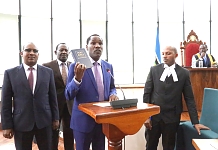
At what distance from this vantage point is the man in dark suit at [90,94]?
164 centimetres

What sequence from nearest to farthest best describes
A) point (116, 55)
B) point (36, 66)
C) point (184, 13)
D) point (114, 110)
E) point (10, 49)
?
point (114, 110), point (36, 66), point (10, 49), point (116, 55), point (184, 13)

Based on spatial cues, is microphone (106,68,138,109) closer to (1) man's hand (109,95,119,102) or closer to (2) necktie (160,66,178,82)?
(1) man's hand (109,95,119,102)

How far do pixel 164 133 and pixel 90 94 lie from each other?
2.94 feet

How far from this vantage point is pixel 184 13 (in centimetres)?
711

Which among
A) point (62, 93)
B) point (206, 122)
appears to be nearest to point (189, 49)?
point (206, 122)

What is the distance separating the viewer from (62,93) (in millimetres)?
2611

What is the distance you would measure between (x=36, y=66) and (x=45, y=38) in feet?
13.7

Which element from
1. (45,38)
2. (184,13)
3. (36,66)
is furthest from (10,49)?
(184,13)

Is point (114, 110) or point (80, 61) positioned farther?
point (80, 61)

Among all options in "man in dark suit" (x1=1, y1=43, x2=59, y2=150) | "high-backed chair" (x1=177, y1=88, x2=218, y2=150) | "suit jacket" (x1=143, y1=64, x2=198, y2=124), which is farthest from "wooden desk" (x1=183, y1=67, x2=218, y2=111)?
"man in dark suit" (x1=1, y1=43, x2=59, y2=150)

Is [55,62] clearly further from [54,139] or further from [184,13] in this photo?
[184,13]

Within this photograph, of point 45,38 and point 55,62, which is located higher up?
point 45,38

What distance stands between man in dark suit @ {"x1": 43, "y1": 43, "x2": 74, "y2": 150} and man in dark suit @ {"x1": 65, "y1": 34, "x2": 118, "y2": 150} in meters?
0.93

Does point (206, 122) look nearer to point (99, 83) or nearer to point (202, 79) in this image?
point (99, 83)
